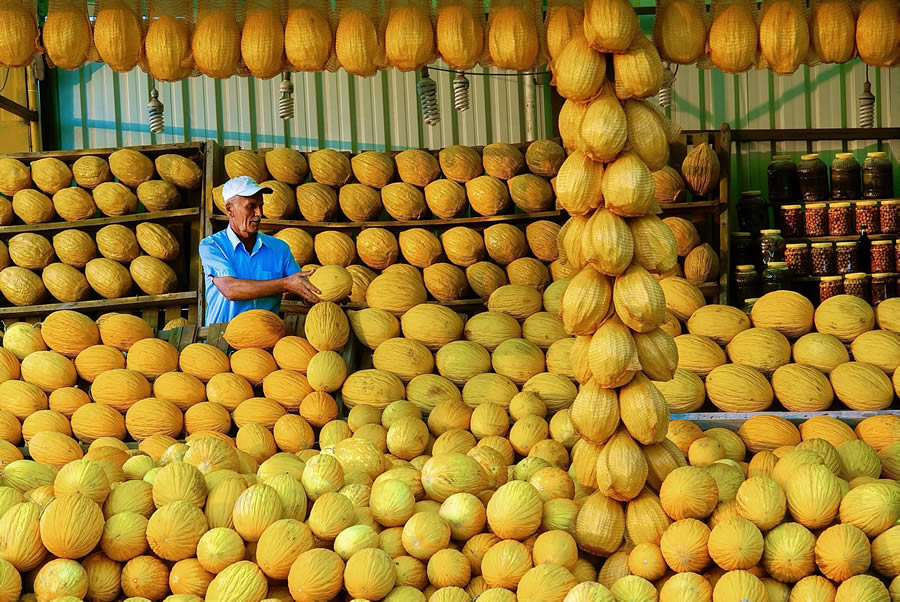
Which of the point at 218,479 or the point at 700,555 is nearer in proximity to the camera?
the point at 700,555

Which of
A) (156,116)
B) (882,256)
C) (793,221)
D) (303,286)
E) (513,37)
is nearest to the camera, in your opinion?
(513,37)

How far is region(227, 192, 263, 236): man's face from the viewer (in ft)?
Answer: 16.4

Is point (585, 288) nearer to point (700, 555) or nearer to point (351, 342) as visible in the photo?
point (700, 555)

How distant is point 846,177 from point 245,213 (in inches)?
174

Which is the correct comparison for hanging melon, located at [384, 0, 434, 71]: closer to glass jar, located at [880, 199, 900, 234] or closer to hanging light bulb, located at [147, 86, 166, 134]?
hanging light bulb, located at [147, 86, 166, 134]

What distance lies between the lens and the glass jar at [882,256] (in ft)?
21.2

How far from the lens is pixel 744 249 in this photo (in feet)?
21.8

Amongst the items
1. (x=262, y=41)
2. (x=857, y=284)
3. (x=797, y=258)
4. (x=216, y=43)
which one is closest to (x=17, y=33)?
(x=216, y=43)

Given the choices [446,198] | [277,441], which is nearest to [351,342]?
[277,441]

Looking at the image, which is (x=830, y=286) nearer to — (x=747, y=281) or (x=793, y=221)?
(x=747, y=281)

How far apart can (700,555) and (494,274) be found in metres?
3.60

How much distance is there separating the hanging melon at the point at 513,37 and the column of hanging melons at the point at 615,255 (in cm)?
67

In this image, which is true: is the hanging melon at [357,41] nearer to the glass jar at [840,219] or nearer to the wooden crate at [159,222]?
the wooden crate at [159,222]

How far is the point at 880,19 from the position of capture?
359 centimetres
